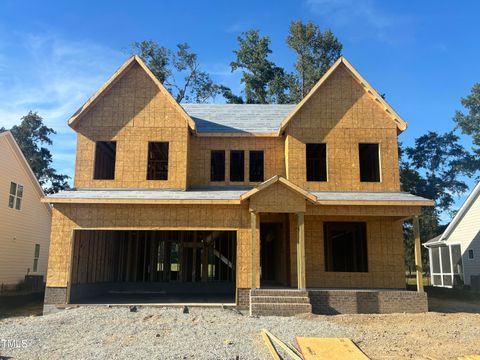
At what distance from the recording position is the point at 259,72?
39.6m

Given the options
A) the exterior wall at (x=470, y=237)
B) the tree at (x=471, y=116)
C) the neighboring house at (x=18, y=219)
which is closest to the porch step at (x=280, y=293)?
the exterior wall at (x=470, y=237)

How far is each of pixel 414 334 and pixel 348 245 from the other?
749 cm

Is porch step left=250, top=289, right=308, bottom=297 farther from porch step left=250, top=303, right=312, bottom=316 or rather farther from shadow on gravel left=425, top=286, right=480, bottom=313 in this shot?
shadow on gravel left=425, top=286, right=480, bottom=313

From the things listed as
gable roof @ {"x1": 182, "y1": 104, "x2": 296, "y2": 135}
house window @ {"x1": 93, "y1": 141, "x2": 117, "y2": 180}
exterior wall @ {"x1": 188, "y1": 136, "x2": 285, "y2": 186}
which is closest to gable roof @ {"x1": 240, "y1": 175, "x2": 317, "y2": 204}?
exterior wall @ {"x1": 188, "y1": 136, "x2": 285, "y2": 186}

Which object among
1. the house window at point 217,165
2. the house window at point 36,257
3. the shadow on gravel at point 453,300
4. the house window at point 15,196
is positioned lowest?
the shadow on gravel at point 453,300

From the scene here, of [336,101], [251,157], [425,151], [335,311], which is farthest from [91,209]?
[425,151]

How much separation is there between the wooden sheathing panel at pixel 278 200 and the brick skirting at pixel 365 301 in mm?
2922

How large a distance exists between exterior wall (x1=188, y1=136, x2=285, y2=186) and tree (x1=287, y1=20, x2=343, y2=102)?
816 inches

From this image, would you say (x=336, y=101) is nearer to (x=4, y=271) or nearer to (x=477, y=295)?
(x=477, y=295)

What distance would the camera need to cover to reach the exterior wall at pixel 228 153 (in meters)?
17.9

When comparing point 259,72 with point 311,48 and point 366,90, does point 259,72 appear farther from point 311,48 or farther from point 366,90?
point 366,90

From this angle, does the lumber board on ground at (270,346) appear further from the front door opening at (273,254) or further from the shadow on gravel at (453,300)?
the shadow on gravel at (453,300)

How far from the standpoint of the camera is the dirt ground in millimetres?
9289

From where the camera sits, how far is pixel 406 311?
575 inches
